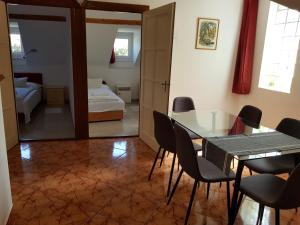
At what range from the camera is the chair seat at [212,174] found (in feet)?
6.31

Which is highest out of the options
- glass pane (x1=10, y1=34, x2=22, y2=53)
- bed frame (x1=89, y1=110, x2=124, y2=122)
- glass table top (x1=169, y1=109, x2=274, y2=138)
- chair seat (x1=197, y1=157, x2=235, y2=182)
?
glass pane (x1=10, y1=34, x2=22, y2=53)

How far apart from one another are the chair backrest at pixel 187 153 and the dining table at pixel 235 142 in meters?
0.22

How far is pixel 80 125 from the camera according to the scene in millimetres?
3836

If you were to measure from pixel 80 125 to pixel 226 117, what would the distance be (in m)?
2.19

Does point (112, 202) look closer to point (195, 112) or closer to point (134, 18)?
point (195, 112)

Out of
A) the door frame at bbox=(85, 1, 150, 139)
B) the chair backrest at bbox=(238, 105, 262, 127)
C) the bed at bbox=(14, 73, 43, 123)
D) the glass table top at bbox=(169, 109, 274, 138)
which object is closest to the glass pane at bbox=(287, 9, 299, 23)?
the chair backrest at bbox=(238, 105, 262, 127)

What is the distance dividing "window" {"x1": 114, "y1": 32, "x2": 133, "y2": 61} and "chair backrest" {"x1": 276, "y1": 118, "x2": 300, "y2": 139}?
5.56 m

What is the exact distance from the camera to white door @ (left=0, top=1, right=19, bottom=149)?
3138 mm

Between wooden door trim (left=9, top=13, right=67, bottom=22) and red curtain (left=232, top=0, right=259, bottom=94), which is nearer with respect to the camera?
red curtain (left=232, top=0, right=259, bottom=94)

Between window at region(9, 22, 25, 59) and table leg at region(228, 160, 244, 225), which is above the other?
window at region(9, 22, 25, 59)

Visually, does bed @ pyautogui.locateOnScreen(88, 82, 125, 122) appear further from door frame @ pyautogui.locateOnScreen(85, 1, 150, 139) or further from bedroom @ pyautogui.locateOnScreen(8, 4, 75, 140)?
door frame @ pyautogui.locateOnScreen(85, 1, 150, 139)

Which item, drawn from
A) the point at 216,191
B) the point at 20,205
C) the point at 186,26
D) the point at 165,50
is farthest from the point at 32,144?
the point at 186,26

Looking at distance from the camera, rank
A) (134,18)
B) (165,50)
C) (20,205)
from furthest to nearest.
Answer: (134,18) → (165,50) → (20,205)

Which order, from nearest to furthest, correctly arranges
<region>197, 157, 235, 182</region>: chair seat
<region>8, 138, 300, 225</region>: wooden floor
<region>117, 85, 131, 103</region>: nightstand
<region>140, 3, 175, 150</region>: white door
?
<region>197, 157, 235, 182</region>: chair seat, <region>8, 138, 300, 225</region>: wooden floor, <region>140, 3, 175, 150</region>: white door, <region>117, 85, 131, 103</region>: nightstand
